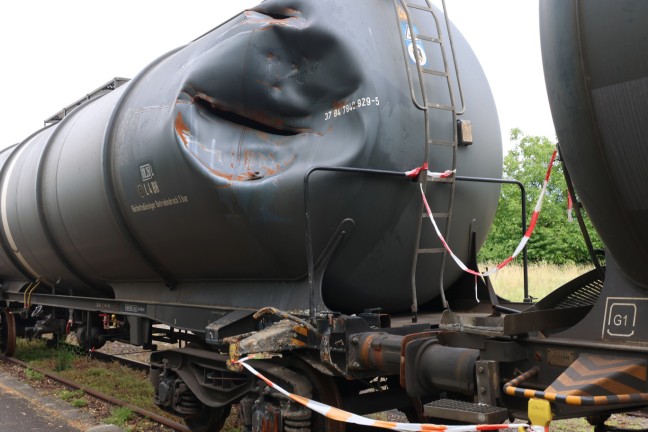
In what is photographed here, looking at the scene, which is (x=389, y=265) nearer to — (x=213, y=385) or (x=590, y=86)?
(x=213, y=385)

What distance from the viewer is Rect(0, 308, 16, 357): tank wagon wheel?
11.7 meters

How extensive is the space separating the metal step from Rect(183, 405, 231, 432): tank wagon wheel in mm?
3322

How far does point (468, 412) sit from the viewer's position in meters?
2.87

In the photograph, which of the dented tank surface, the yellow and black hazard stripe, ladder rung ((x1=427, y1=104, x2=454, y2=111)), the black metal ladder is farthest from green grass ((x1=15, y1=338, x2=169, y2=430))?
the yellow and black hazard stripe

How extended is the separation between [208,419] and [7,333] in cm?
741

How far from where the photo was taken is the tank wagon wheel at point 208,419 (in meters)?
5.98

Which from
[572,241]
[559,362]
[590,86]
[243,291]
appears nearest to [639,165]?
[590,86]

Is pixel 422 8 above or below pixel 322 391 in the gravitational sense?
above

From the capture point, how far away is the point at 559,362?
2814 millimetres

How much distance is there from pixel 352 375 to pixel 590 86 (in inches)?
97.1

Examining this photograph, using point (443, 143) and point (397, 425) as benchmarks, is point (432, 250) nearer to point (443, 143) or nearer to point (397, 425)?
point (443, 143)

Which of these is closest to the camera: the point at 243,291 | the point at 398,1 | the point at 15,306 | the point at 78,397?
the point at 398,1

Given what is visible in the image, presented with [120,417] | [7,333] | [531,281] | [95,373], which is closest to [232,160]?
[120,417]

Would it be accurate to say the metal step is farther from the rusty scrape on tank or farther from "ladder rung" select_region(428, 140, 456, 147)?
the rusty scrape on tank
